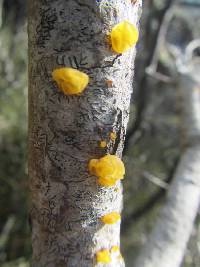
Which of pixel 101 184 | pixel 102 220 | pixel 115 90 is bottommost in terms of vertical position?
pixel 102 220

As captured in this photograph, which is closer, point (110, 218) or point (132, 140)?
point (110, 218)

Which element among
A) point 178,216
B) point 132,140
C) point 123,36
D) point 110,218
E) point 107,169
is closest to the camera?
point 123,36

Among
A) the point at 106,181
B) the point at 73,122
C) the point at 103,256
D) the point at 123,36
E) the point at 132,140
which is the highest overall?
the point at 123,36

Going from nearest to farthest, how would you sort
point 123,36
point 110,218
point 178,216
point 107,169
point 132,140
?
point 123,36
point 107,169
point 110,218
point 178,216
point 132,140

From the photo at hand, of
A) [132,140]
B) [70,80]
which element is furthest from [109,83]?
[132,140]

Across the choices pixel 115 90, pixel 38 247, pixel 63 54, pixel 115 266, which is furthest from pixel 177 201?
pixel 63 54

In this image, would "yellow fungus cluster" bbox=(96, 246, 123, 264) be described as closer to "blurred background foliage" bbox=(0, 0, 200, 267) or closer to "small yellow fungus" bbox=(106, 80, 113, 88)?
"small yellow fungus" bbox=(106, 80, 113, 88)

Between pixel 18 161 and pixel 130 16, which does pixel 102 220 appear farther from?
pixel 18 161

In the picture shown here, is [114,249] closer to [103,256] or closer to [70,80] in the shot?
[103,256]
